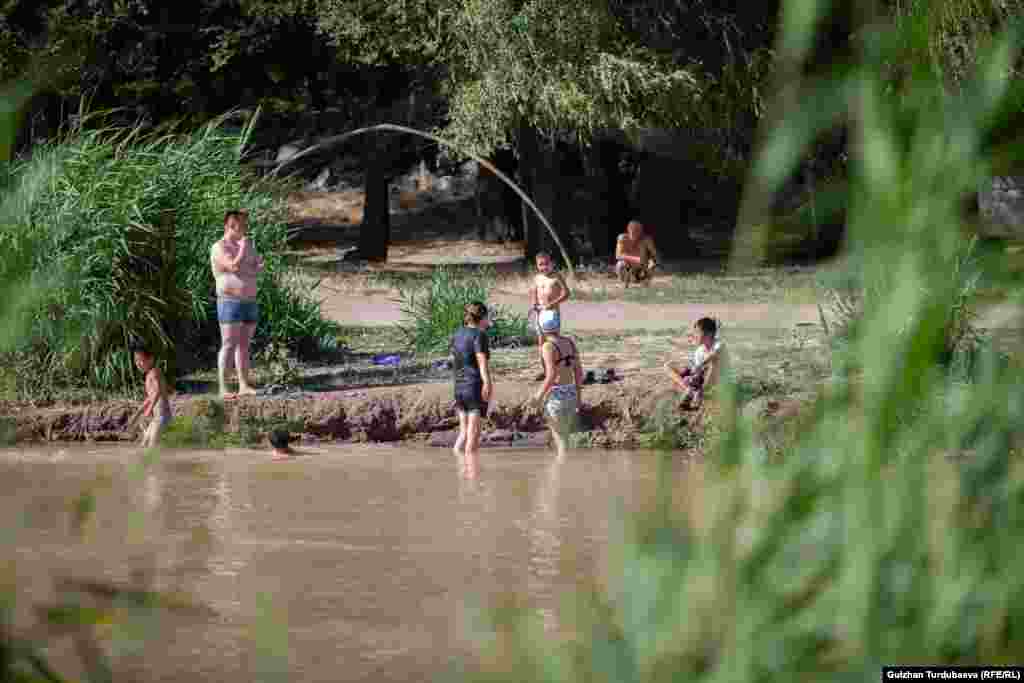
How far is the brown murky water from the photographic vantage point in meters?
4.41

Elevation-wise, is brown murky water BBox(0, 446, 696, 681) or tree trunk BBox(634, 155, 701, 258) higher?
tree trunk BBox(634, 155, 701, 258)

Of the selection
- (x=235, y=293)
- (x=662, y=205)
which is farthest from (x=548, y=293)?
(x=662, y=205)

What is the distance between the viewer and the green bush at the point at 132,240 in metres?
15.5

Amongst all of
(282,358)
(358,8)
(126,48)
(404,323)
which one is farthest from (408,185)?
(282,358)

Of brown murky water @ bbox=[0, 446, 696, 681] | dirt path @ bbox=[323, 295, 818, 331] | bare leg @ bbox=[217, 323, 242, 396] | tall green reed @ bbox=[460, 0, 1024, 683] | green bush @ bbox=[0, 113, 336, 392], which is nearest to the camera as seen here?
tall green reed @ bbox=[460, 0, 1024, 683]

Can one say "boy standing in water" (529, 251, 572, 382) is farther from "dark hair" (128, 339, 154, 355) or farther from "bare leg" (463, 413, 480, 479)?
"dark hair" (128, 339, 154, 355)

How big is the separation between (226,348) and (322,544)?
16.5 feet

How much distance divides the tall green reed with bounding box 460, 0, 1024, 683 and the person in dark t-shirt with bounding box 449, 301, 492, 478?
37.9 ft

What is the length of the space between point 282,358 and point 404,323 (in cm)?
426

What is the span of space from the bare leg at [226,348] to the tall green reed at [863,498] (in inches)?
507

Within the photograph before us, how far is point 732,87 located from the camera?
27.5 metres

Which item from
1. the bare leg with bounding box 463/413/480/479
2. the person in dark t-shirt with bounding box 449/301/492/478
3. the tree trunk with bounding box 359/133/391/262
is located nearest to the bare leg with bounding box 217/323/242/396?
the person in dark t-shirt with bounding box 449/301/492/478

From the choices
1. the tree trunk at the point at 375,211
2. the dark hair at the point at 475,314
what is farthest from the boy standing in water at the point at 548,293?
the tree trunk at the point at 375,211

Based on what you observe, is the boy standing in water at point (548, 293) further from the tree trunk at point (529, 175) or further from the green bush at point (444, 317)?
the tree trunk at point (529, 175)
